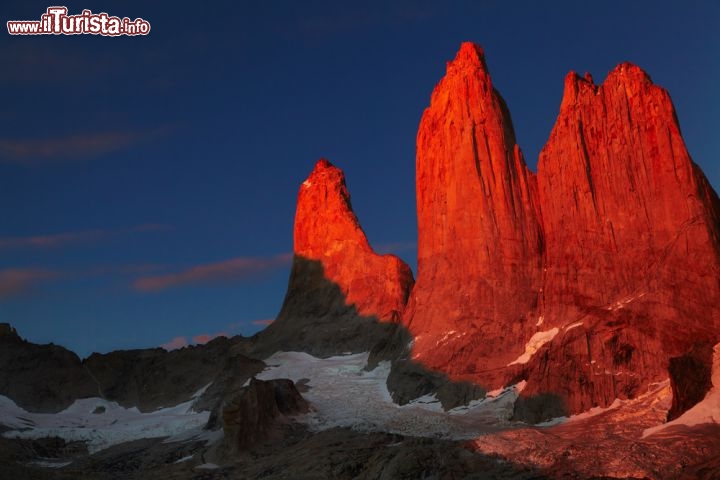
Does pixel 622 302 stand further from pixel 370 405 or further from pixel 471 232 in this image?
pixel 370 405

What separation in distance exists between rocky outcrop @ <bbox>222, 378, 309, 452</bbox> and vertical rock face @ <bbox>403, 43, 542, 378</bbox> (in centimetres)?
944

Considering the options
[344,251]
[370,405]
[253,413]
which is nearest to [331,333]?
[344,251]

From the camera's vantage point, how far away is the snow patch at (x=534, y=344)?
55344mm

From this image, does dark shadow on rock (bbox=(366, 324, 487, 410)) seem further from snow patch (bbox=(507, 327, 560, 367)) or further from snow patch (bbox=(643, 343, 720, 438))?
snow patch (bbox=(643, 343, 720, 438))

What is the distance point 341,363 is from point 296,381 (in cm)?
556

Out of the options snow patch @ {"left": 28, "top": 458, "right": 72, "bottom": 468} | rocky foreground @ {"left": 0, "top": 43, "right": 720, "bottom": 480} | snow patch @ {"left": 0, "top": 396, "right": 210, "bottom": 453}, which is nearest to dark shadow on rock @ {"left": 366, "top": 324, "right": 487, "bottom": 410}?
rocky foreground @ {"left": 0, "top": 43, "right": 720, "bottom": 480}

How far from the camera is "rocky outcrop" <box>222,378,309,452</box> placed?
52469 millimetres

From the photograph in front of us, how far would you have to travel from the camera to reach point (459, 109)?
66.4 m

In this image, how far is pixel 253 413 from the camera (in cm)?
5366

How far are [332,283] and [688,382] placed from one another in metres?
47.0

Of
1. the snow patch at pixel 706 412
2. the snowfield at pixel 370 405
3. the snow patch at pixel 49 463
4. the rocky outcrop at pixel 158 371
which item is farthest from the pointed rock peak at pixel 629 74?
the snow patch at pixel 49 463

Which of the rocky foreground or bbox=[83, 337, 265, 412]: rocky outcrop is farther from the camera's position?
bbox=[83, 337, 265, 412]: rocky outcrop

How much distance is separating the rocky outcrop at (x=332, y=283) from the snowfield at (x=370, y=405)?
3.83 m

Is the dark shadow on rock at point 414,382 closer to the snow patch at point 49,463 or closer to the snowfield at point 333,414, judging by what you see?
the snowfield at point 333,414
